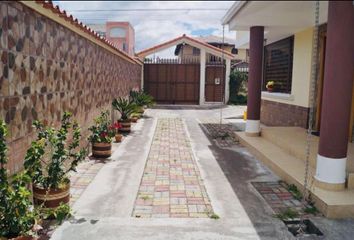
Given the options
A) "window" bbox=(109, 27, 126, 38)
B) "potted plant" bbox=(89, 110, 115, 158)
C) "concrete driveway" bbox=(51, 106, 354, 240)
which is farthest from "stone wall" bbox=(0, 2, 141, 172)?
"window" bbox=(109, 27, 126, 38)

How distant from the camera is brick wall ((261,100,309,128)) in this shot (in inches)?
343

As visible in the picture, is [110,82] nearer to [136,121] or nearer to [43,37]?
[136,121]

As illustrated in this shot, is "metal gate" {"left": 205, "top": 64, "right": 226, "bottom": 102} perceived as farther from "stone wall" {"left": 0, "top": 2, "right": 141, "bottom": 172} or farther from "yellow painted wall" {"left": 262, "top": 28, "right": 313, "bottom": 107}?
"stone wall" {"left": 0, "top": 2, "right": 141, "bottom": 172}

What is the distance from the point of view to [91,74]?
7.46m

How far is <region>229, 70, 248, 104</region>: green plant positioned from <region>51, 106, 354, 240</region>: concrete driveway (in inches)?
523

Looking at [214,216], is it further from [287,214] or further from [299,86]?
[299,86]

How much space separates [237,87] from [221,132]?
10511mm

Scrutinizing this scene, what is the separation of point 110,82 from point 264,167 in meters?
5.41

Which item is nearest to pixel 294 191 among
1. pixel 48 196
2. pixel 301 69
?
pixel 48 196

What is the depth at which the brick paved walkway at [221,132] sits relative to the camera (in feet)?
28.7

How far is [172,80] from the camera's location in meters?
20.0

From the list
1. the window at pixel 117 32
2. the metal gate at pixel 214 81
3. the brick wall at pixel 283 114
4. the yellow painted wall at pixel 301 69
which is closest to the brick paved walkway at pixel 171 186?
the brick wall at pixel 283 114

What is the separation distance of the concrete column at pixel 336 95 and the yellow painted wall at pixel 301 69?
13.4 feet

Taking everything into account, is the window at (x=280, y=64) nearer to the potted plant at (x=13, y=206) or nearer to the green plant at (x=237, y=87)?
the green plant at (x=237, y=87)
